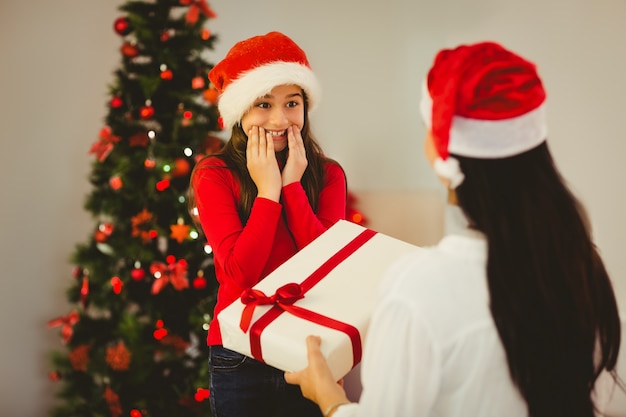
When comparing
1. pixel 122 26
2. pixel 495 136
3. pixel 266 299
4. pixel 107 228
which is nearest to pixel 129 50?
pixel 122 26

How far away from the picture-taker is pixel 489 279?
0.79 m

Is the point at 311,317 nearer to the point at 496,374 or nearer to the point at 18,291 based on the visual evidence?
the point at 496,374

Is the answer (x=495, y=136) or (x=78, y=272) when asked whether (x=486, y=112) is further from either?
(x=78, y=272)

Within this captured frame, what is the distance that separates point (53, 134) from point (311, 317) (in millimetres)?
2157

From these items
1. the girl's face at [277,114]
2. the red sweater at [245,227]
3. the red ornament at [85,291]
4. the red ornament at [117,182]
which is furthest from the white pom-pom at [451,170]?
the red ornament at [85,291]

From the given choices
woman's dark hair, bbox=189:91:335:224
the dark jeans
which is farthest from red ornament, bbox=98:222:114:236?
the dark jeans

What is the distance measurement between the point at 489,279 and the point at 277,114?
86 centimetres

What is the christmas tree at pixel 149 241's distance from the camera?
2.36 metres

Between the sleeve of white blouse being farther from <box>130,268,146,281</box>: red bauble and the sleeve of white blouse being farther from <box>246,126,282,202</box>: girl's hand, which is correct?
<box>130,268,146,281</box>: red bauble

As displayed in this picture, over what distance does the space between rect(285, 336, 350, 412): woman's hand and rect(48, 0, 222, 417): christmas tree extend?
Answer: 4.78 ft

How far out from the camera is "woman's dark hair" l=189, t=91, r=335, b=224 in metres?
1.49

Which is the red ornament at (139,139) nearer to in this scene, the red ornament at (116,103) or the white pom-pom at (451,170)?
the red ornament at (116,103)

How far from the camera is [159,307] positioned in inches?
97.5

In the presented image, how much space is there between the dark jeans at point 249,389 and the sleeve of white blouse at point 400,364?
2.00 ft
